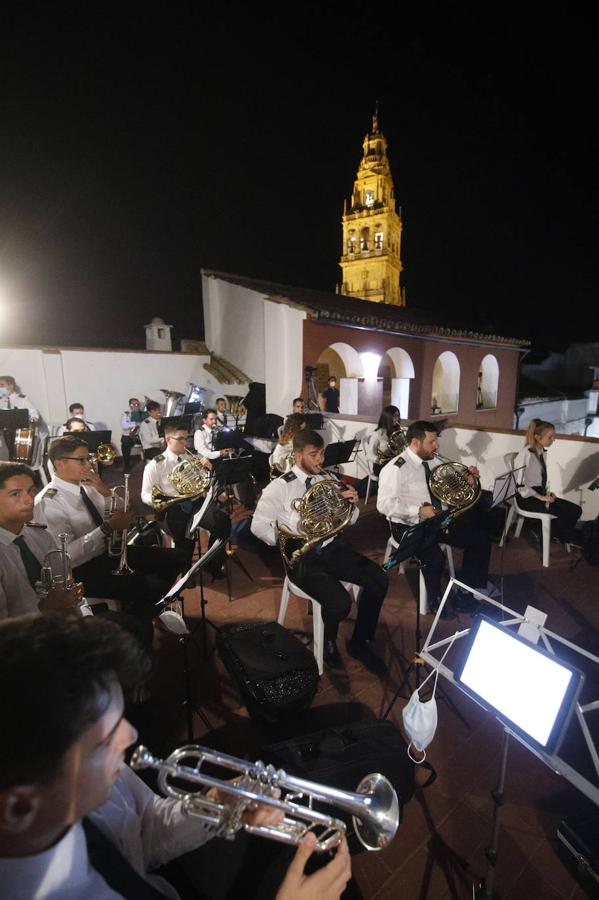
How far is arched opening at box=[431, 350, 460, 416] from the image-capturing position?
18797 mm

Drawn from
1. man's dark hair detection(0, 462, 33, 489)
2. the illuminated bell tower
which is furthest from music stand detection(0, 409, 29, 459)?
the illuminated bell tower

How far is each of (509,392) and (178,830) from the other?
2366 centimetres

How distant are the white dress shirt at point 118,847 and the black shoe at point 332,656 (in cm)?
229

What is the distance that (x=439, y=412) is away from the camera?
61.4 feet

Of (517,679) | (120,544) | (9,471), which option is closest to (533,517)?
(517,679)

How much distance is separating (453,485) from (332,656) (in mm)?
2182

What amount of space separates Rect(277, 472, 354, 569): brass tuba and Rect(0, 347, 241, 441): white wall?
10.9m

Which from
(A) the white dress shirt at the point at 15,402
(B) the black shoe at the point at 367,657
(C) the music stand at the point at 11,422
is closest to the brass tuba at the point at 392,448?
(B) the black shoe at the point at 367,657

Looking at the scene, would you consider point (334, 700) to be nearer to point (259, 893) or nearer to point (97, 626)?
point (259, 893)

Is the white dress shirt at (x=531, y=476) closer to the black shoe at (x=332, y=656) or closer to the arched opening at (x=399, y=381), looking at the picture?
the black shoe at (x=332, y=656)

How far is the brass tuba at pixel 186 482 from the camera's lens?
4801 mm

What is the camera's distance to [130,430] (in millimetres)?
11617

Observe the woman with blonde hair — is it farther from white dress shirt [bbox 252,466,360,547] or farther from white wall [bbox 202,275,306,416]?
white wall [bbox 202,275,306,416]

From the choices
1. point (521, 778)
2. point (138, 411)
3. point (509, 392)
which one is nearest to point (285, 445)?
point (521, 778)
